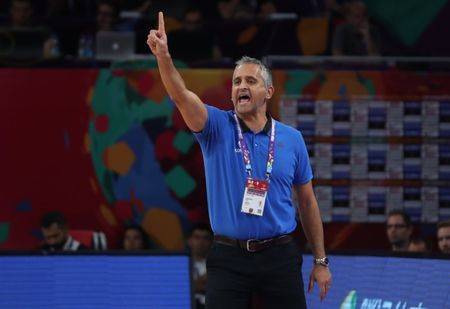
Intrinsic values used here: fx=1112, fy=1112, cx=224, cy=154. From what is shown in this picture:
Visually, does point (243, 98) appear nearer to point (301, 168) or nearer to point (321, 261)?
point (301, 168)

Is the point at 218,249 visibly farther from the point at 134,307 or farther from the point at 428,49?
the point at 428,49

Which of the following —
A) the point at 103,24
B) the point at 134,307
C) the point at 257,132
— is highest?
the point at 103,24

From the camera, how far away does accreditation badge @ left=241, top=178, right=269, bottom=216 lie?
A: 18.6 ft

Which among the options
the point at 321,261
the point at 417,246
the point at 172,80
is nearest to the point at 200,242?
the point at 417,246

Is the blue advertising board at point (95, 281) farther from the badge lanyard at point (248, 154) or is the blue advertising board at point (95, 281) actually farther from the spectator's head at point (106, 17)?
the spectator's head at point (106, 17)

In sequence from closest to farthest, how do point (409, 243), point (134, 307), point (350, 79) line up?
point (134, 307) < point (409, 243) < point (350, 79)

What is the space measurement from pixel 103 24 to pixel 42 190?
2185 millimetres

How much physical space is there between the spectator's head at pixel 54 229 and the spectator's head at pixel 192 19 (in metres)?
2.83

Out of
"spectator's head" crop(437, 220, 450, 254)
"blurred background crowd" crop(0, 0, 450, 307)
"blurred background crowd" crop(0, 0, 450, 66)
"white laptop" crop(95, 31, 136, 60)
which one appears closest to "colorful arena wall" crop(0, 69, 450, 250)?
"blurred background crowd" crop(0, 0, 450, 307)

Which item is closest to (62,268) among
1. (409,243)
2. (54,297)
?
(54,297)

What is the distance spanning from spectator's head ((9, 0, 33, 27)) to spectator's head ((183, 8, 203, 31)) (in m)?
1.70

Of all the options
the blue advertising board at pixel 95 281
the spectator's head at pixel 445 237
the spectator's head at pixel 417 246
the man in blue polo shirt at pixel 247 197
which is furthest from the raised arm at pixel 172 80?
the spectator's head at pixel 417 246

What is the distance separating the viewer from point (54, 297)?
798 centimetres

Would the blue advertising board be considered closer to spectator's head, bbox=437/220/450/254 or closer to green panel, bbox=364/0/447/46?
spectator's head, bbox=437/220/450/254
